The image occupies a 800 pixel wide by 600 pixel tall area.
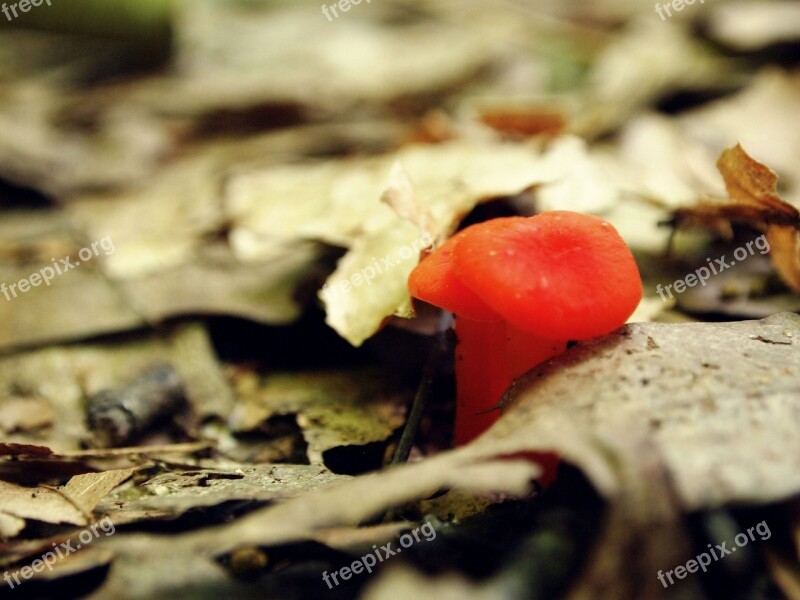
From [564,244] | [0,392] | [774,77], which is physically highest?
[564,244]

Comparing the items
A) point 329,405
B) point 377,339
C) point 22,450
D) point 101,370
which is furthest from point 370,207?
point 22,450

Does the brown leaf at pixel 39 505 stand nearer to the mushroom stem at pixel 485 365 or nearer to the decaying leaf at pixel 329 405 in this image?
the decaying leaf at pixel 329 405

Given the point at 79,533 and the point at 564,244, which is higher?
the point at 564,244

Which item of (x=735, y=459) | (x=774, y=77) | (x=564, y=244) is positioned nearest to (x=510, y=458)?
(x=735, y=459)

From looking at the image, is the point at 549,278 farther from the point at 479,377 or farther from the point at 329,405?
the point at 329,405

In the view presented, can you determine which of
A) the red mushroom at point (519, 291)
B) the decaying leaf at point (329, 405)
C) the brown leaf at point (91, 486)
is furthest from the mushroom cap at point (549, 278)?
the brown leaf at point (91, 486)

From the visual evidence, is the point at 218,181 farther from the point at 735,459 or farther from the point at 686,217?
the point at 735,459

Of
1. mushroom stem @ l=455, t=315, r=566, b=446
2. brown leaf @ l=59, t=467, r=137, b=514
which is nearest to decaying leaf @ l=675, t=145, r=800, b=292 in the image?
mushroom stem @ l=455, t=315, r=566, b=446
